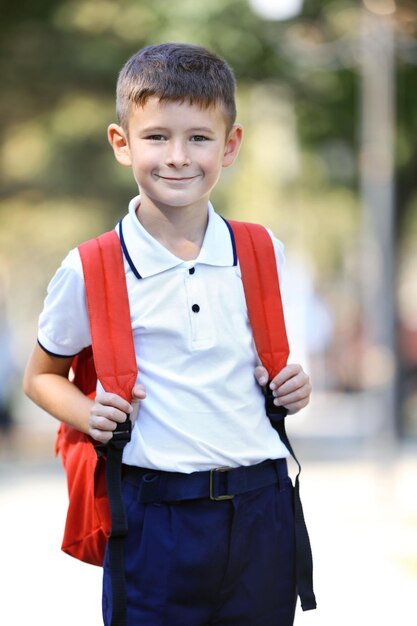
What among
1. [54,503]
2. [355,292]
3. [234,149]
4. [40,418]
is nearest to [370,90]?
[54,503]

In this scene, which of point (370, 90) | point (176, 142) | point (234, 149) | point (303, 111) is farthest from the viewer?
point (303, 111)

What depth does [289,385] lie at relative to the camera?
309cm

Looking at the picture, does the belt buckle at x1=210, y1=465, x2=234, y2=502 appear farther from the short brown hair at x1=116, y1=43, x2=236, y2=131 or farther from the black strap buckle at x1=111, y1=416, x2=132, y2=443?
the short brown hair at x1=116, y1=43, x2=236, y2=131

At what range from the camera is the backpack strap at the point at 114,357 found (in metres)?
2.96

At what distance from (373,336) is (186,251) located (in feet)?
29.6

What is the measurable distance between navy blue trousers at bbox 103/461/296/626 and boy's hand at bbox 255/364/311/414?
221mm

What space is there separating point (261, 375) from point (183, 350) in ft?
0.67

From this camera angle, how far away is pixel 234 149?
10.5 ft

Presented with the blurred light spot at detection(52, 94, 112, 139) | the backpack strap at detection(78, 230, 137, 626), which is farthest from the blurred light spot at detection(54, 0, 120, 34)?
the backpack strap at detection(78, 230, 137, 626)

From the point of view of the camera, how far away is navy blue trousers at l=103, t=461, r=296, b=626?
2.99m

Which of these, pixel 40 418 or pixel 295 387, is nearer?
pixel 295 387

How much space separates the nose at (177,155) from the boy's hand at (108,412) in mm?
519

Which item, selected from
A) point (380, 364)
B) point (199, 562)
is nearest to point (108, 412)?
point (199, 562)

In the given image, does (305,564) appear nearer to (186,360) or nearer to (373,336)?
(186,360)
